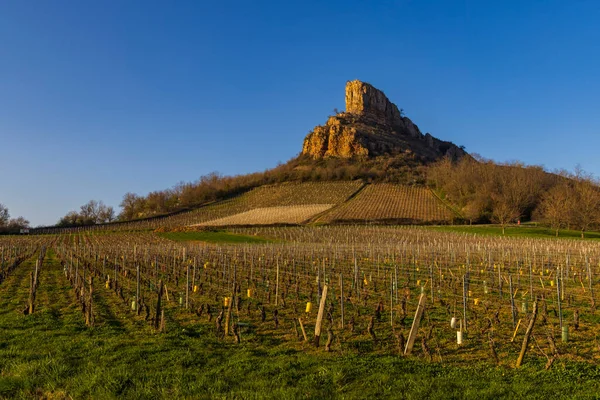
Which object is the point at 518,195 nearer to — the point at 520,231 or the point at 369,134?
the point at 520,231

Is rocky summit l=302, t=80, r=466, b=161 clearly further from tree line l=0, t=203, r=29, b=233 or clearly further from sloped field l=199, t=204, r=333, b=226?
tree line l=0, t=203, r=29, b=233

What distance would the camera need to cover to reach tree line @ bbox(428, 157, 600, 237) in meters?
52.2

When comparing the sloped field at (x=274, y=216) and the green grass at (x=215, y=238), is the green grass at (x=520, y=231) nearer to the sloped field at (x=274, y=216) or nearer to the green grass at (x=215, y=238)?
the sloped field at (x=274, y=216)

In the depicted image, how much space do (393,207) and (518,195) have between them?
58.7 feet

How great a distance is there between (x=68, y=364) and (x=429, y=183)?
284ft

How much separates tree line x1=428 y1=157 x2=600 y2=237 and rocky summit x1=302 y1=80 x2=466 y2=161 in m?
32.0

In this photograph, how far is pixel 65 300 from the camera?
43.8ft

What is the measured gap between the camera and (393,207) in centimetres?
6962

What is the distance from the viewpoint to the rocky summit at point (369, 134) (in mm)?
118000

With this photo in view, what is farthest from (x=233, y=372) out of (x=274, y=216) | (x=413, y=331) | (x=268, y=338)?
(x=274, y=216)

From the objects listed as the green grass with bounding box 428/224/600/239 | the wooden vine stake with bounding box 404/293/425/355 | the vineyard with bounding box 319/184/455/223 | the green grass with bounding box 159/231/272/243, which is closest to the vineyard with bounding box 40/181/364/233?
the vineyard with bounding box 319/184/455/223

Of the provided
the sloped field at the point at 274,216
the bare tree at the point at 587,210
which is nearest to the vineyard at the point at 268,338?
the bare tree at the point at 587,210

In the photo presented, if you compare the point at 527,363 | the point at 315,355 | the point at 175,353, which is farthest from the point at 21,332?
the point at 527,363

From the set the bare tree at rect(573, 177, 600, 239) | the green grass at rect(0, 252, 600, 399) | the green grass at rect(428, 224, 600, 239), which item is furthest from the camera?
the bare tree at rect(573, 177, 600, 239)
